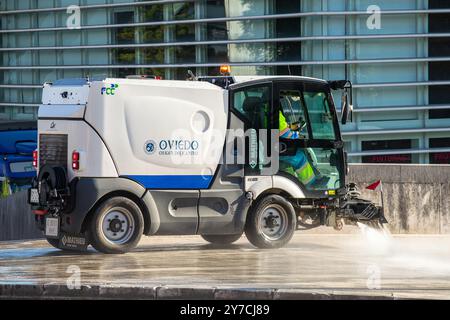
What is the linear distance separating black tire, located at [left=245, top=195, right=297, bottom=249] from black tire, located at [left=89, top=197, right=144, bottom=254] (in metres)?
1.73

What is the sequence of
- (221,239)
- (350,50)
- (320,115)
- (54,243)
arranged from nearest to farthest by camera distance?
1. (54,243)
2. (320,115)
3. (221,239)
4. (350,50)

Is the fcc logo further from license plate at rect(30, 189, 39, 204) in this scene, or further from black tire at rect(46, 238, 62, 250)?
black tire at rect(46, 238, 62, 250)

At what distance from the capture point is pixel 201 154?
1567cm

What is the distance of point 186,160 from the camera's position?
1558cm

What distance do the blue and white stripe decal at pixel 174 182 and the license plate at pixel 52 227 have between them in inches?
45.0

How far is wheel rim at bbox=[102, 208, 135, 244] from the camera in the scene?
15.1 metres

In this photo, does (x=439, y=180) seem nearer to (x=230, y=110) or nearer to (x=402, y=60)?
(x=230, y=110)

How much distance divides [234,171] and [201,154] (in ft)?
1.96

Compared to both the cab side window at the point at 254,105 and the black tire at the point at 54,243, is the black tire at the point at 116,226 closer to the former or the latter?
the black tire at the point at 54,243

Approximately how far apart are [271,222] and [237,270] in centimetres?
299

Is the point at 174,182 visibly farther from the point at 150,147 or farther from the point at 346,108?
the point at 346,108

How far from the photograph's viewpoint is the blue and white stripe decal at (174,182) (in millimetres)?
15289

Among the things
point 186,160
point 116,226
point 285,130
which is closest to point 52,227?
point 116,226
